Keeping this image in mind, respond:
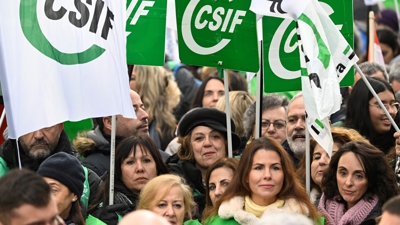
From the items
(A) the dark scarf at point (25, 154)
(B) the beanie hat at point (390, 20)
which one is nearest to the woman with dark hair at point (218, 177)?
(A) the dark scarf at point (25, 154)

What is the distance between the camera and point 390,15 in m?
15.9

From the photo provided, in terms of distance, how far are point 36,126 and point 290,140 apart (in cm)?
290

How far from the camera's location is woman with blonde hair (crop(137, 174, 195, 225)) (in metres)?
7.54

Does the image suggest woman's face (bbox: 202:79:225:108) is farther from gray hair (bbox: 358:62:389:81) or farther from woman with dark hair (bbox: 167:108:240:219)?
woman with dark hair (bbox: 167:108:240:219)

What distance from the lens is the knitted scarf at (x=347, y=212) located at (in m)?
7.60

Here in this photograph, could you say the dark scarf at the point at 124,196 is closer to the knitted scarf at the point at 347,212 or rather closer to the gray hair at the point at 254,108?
the knitted scarf at the point at 347,212

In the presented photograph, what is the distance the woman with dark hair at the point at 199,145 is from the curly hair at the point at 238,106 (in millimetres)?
959

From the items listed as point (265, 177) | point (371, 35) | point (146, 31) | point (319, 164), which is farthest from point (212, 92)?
point (265, 177)

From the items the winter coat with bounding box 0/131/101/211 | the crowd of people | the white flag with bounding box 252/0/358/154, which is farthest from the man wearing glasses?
the white flag with bounding box 252/0/358/154

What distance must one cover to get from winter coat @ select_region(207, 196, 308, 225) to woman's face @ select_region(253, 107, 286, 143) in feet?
7.38

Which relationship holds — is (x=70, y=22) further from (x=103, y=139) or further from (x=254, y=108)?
(x=254, y=108)

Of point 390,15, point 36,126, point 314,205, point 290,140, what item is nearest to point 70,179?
point 36,126

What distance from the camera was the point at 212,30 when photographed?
868 centimetres

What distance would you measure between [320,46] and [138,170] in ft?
5.64
